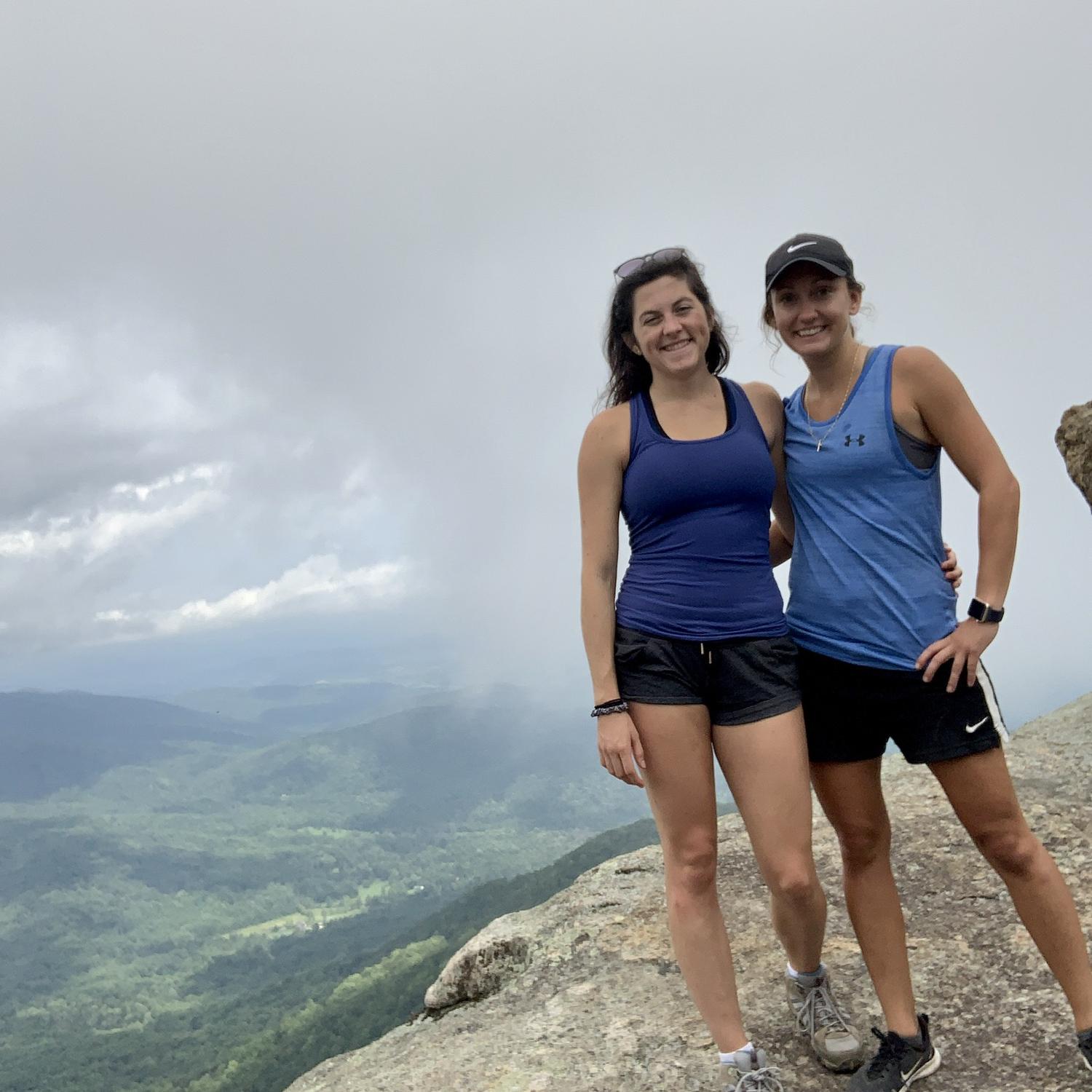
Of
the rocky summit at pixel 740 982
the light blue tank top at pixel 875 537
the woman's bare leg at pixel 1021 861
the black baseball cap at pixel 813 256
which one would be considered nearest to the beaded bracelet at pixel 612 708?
the light blue tank top at pixel 875 537

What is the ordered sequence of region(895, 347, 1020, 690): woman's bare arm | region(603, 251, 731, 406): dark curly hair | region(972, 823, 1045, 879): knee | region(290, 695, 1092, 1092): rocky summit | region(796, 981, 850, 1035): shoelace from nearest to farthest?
region(895, 347, 1020, 690): woman's bare arm
region(972, 823, 1045, 879): knee
region(603, 251, 731, 406): dark curly hair
region(796, 981, 850, 1035): shoelace
region(290, 695, 1092, 1092): rocky summit

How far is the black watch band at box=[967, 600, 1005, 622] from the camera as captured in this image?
4.02 metres

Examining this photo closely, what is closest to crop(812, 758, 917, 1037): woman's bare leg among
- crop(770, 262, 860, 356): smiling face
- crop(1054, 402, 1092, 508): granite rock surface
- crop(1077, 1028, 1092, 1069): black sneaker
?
crop(1077, 1028, 1092, 1069): black sneaker

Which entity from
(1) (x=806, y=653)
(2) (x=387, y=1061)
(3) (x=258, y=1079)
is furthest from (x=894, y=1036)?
(3) (x=258, y=1079)

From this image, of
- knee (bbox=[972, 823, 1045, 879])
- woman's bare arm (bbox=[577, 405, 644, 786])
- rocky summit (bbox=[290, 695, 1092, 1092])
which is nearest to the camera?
knee (bbox=[972, 823, 1045, 879])

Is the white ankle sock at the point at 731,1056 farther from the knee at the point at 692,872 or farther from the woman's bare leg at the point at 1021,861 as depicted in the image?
the woman's bare leg at the point at 1021,861

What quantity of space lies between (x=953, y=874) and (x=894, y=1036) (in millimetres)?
3385

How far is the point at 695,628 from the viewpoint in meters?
4.21

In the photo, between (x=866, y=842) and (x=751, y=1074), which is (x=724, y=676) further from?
(x=751, y=1074)

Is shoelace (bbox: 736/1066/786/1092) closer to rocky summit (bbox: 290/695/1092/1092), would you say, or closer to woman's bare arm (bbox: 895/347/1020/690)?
rocky summit (bbox: 290/695/1092/1092)

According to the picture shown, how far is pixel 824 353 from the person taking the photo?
4.29 meters

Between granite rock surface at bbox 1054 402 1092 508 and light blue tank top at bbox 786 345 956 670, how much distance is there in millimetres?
7139

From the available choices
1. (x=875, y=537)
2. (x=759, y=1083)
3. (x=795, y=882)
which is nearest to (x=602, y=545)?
(x=875, y=537)

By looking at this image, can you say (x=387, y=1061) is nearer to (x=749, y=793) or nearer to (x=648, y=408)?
(x=749, y=793)
